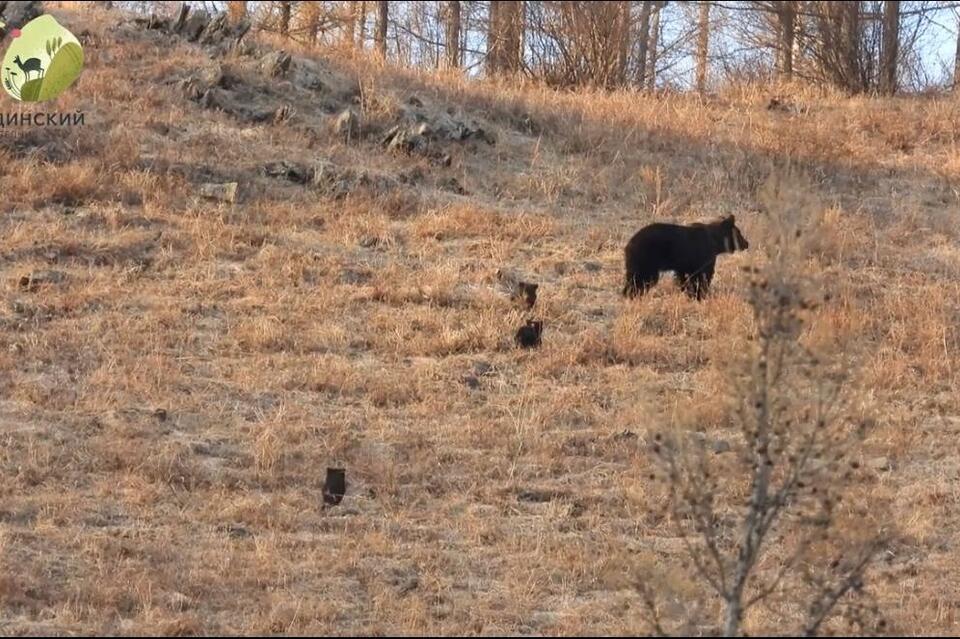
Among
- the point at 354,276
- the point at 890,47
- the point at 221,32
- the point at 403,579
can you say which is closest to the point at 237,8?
the point at 221,32

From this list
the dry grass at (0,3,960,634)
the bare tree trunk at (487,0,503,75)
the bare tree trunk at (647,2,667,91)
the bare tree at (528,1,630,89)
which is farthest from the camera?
the bare tree trunk at (647,2,667,91)

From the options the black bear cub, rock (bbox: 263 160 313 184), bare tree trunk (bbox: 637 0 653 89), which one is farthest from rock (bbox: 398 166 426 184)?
bare tree trunk (bbox: 637 0 653 89)

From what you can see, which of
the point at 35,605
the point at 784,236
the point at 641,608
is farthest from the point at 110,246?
the point at 784,236

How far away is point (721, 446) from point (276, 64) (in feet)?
36.0

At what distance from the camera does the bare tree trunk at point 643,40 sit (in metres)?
26.3

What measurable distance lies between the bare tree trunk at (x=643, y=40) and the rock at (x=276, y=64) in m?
7.91

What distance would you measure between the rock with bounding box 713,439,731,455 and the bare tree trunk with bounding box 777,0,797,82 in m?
16.8

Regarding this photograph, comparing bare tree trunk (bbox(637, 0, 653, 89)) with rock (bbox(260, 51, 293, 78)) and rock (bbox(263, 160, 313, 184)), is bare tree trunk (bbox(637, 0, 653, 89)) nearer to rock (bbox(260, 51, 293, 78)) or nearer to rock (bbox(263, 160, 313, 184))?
rock (bbox(260, 51, 293, 78))

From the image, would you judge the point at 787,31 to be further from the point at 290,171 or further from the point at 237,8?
the point at 290,171

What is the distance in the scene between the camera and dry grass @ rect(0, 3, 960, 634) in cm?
816

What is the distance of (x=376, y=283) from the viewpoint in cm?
1384

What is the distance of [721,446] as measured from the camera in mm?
10438

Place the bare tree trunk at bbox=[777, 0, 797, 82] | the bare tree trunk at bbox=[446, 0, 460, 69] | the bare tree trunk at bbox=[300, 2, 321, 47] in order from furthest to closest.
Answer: the bare tree trunk at bbox=[446, 0, 460, 69], the bare tree trunk at bbox=[300, 2, 321, 47], the bare tree trunk at bbox=[777, 0, 797, 82]

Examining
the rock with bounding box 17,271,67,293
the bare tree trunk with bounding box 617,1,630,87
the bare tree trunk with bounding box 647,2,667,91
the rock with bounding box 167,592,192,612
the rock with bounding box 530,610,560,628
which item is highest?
the bare tree trunk with bounding box 647,2,667,91
